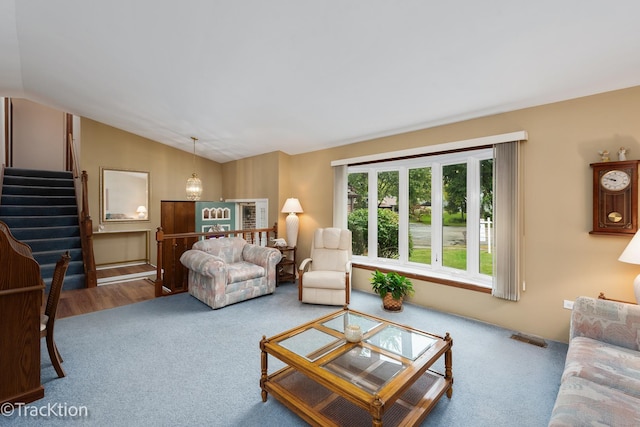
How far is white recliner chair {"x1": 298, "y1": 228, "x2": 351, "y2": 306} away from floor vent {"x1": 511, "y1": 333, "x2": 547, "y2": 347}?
6.18ft

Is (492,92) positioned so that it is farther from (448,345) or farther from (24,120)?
(24,120)

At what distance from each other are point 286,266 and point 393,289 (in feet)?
7.87

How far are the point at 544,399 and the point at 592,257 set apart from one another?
149 centimetres

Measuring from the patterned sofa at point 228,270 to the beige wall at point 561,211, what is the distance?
2.74m

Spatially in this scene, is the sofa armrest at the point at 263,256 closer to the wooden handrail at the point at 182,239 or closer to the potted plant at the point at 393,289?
the wooden handrail at the point at 182,239

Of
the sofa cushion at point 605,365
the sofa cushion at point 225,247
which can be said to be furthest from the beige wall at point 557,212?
the sofa cushion at point 225,247

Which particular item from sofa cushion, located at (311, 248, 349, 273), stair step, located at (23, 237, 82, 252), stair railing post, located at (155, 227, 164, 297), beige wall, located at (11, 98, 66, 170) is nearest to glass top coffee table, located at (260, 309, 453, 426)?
sofa cushion, located at (311, 248, 349, 273)

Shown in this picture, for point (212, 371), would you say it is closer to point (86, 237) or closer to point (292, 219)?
point (292, 219)

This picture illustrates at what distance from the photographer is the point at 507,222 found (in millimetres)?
3131

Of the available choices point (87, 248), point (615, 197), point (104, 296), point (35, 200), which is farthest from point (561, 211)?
point (35, 200)

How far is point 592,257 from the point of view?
2734 mm

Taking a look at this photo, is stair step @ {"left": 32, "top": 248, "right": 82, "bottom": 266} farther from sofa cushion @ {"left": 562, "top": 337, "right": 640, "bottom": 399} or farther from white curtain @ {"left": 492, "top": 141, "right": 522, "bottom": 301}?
sofa cushion @ {"left": 562, "top": 337, "right": 640, "bottom": 399}

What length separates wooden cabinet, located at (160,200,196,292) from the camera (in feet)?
15.2

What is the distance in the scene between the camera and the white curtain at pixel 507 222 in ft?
10.1
